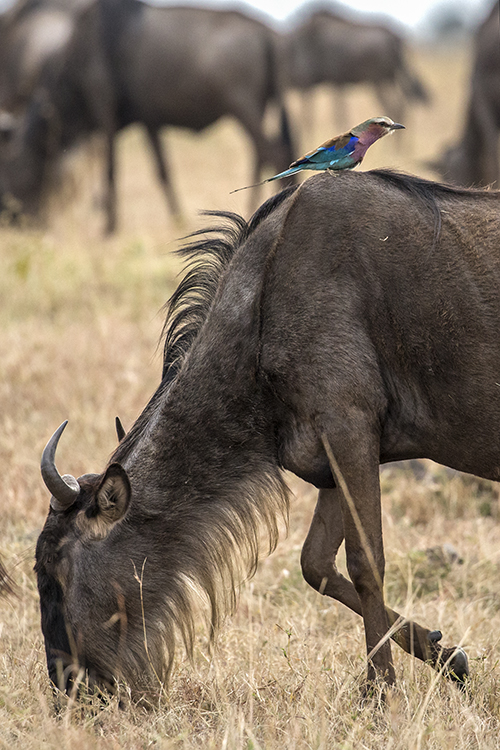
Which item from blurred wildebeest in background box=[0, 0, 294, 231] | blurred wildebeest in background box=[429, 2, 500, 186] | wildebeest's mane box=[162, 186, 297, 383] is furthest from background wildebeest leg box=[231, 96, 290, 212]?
wildebeest's mane box=[162, 186, 297, 383]

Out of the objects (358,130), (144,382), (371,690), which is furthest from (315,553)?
(144,382)

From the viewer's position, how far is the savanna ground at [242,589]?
9.12 ft

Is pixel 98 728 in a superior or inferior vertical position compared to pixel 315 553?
inferior

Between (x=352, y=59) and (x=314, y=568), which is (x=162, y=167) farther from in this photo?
(x=314, y=568)

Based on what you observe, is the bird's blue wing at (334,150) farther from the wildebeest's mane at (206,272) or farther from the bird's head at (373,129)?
the wildebeest's mane at (206,272)

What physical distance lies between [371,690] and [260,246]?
1417 mm

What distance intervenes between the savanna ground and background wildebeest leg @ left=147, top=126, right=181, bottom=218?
7.35ft

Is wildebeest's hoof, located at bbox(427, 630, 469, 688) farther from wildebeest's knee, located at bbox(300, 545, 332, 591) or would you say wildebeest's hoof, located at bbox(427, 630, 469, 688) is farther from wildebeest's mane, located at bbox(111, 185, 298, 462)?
wildebeest's mane, located at bbox(111, 185, 298, 462)

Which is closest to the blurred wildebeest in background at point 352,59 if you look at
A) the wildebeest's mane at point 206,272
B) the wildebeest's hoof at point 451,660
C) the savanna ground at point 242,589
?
the savanna ground at point 242,589

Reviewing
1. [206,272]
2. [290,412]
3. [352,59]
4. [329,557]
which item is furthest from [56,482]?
[352,59]

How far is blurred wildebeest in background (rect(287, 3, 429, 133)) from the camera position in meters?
17.9

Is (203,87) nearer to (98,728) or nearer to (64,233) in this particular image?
(64,233)

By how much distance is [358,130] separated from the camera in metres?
3.01

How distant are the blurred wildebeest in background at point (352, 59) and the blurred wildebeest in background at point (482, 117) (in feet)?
22.9
